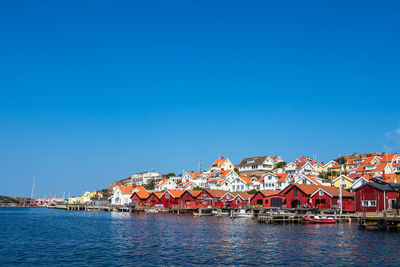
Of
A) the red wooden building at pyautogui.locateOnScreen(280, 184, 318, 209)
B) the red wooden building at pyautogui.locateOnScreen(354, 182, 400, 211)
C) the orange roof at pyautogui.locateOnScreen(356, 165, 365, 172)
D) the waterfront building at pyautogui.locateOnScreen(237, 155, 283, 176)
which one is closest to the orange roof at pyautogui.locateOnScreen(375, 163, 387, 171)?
the orange roof at pyautogui.locateOnScreen(356, 165, 365, 172)

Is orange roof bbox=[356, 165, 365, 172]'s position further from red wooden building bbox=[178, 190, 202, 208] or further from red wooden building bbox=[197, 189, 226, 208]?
red wooden building bbox=[178, 190, 202, 208]

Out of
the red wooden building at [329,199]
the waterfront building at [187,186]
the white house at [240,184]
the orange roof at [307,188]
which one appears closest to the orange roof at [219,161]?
the waterfront building at [187,186]

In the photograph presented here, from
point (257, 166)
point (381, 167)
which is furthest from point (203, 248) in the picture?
point (257, 166)

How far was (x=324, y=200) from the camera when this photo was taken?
85.8 m

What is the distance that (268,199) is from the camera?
3738 inches

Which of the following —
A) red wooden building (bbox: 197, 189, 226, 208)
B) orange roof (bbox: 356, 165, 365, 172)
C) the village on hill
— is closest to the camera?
the village on hill

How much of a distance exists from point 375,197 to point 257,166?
80.7 meters

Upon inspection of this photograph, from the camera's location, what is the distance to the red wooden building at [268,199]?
92.8m

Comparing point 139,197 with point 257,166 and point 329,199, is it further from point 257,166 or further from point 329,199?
point 329,199

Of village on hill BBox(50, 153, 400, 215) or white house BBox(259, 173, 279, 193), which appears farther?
white house BBox(259, 173, 279, 193)

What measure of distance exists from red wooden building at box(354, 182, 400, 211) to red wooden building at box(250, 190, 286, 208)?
19.0m

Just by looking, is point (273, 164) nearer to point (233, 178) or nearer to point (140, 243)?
point (233, 178)

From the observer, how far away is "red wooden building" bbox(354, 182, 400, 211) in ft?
240

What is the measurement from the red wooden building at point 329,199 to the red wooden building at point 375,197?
4317 millimetres
